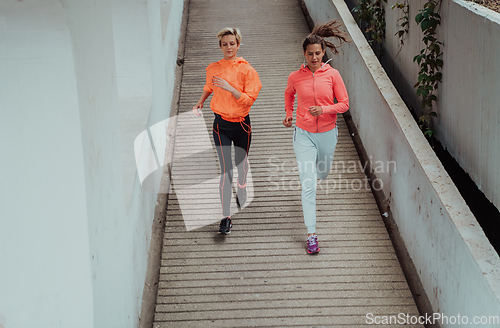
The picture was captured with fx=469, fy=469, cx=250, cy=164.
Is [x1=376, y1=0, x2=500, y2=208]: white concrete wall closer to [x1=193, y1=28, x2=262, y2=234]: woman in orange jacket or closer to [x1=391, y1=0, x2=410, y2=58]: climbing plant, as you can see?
[x1=391, y1=0, x2=410, y2=58]: climbing plant

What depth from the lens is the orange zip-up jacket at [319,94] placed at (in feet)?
12.1

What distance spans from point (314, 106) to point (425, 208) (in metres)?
1.11

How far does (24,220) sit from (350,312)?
2284 mm

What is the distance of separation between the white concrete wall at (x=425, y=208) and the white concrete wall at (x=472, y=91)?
277mm

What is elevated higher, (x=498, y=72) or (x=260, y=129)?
(x=498, y=72)

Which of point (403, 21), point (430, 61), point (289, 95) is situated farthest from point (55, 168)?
point (403, 21)

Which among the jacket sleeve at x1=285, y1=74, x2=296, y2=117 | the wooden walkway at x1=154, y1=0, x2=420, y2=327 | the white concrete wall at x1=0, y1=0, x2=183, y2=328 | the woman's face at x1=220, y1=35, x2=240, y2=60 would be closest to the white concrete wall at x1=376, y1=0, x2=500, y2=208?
the wooden walkway at x1=154, y1=0, x2=420, y2=327

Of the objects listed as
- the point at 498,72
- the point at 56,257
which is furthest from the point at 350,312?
the point at 56,257

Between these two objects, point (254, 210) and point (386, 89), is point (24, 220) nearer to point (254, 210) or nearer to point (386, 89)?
point (254, 210)

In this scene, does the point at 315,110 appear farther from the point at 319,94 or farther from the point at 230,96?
the point at 230,96

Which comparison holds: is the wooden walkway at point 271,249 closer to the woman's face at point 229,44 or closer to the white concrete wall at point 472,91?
the white concrete wall at point 472,91

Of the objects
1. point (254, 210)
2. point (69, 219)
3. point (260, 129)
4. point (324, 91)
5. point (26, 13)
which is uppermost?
point (26, 13)

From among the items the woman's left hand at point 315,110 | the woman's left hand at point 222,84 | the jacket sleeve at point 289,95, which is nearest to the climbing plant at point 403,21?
the jacket sleeve at point 289,95

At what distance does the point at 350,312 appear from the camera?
335 centimetres
